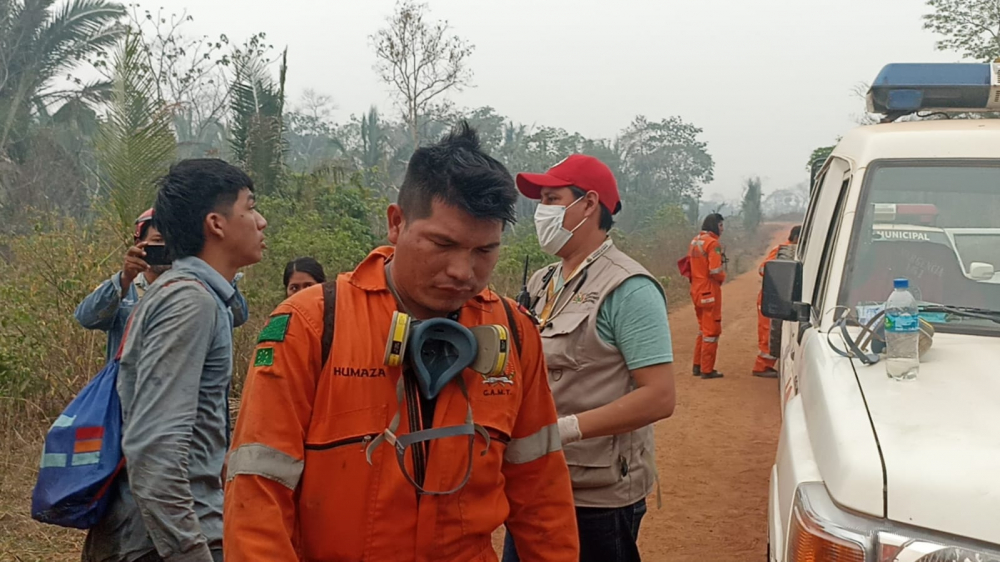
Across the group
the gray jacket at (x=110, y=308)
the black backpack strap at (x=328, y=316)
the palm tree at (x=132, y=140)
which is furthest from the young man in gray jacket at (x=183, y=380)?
the palm tree at (x=132, y=140)

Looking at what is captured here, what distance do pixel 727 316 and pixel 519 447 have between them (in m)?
15.4

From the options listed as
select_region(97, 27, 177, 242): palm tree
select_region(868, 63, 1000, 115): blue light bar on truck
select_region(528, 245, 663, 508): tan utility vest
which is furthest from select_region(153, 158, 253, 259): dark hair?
select_region(97, 27, 177, 242): palm tree

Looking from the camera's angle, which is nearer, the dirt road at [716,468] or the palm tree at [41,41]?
the dirt road at [716,468]

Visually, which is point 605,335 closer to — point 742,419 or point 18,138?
point 742,419

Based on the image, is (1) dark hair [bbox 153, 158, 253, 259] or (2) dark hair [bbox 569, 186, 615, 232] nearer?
(1) dark hair [bbox 153, 158, 253, 259]

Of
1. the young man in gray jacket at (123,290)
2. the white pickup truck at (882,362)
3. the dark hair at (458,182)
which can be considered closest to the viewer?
the dark hair at (458,182)

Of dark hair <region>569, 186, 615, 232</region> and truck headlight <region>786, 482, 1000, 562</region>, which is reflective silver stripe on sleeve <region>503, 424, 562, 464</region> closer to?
truck headlight <region>786, 482, 1000, 562</region>

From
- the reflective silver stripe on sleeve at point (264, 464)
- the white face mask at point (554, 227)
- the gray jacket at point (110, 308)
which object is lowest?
the reflective silver stripe on sleeve at point (264, 464)

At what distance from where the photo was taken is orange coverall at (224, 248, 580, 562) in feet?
5.25

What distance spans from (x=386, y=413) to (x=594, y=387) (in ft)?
3.68

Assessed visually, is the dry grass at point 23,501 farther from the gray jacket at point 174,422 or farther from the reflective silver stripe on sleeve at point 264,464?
the reflective silver stripe on sleeve at point 264,464

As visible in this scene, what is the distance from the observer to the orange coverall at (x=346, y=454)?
160 cm

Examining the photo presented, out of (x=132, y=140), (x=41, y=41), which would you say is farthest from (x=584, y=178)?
(x=41, y=41)

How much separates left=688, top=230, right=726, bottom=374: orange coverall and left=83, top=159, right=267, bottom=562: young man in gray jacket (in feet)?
26.1
